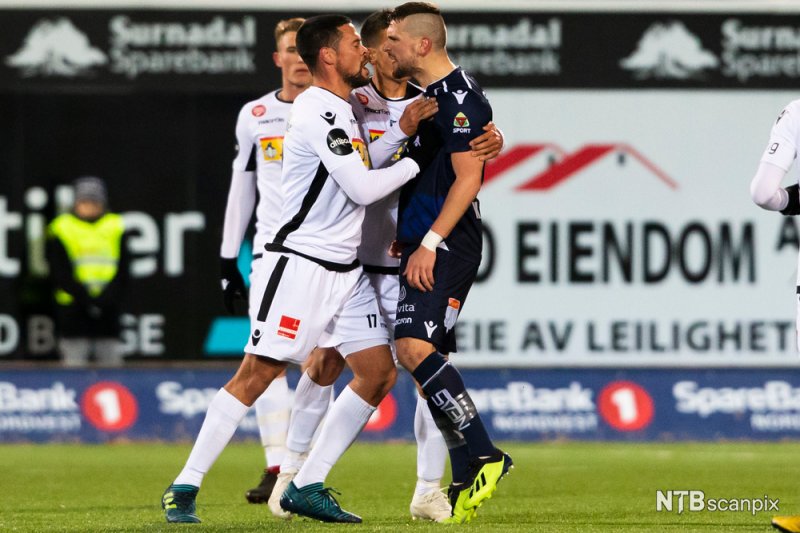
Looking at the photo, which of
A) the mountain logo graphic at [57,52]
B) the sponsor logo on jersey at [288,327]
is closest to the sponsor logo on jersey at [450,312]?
the sponsor logo on jersey at [288,327]

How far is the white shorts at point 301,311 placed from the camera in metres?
5.91

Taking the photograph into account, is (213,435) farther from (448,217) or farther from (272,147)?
(272,147)

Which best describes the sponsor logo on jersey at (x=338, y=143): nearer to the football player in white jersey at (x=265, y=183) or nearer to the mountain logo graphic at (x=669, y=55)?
the football player in white jersey at (x=265, y=183)

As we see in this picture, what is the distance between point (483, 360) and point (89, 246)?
3336 millimetres

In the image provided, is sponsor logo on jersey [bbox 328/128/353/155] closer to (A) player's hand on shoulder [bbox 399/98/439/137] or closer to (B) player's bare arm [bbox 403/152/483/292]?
(A) player's hand on shoulder [bbox 399/98/439/137]

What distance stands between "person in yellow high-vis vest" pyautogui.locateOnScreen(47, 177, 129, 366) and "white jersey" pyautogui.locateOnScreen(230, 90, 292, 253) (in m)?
5.10

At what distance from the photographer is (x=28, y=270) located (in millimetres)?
12484

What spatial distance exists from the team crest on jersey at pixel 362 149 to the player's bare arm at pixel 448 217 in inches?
15.1

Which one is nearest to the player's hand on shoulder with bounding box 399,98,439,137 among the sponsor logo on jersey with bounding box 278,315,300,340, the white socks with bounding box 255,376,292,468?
the sponsor logo on jersey with bounding box 278,315,300,340

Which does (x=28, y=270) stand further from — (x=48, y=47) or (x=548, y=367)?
(x=548, y=367)

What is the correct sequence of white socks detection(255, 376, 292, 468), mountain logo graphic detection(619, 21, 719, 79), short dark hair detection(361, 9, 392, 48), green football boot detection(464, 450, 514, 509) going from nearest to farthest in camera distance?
green football boot detection(464, 450, 514, 509)
short dark hair detection(361, 9, 392, 48)
white socks detection(255, 376, 292, 468)
mountain logo graphic detection(619, 21, 719, 79)

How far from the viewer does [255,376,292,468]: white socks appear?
7.51 metres

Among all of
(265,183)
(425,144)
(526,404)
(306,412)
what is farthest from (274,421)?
(526,404)

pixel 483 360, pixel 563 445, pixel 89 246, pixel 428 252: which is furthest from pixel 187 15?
pixel 428 252
